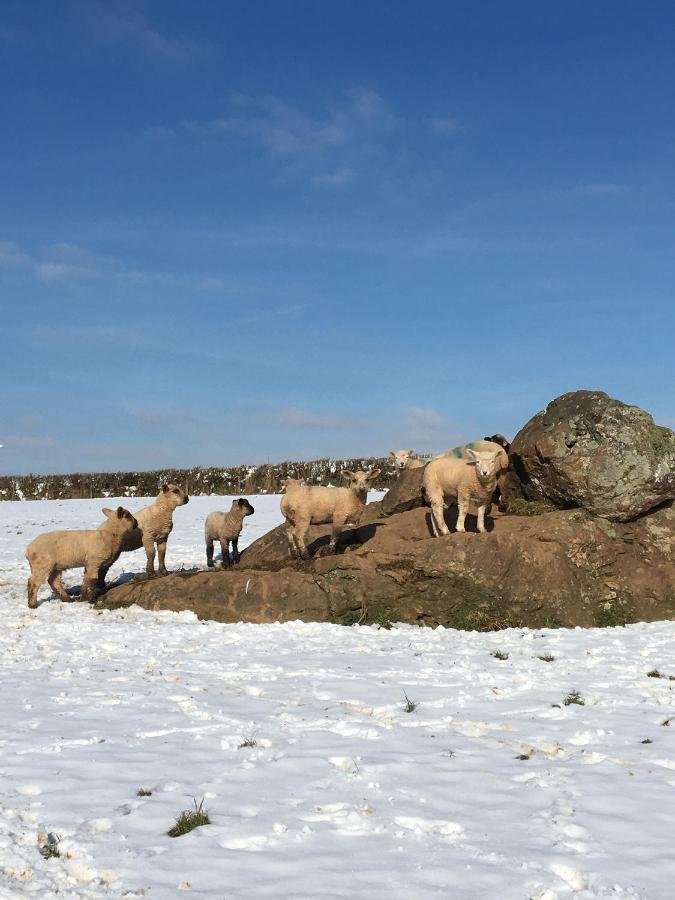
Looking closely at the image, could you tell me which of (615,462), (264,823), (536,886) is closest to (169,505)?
(615,462)

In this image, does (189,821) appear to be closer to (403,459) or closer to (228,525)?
(228,525)

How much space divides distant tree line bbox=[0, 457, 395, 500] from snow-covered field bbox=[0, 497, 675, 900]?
3365 cm

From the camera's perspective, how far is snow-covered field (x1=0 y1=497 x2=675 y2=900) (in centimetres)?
486

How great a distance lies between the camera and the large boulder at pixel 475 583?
571 inches

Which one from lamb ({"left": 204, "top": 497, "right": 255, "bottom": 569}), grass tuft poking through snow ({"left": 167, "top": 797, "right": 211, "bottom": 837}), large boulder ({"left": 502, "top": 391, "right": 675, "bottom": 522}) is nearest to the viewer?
grass tuft poking through snow ({"left": 167, "top": 797, "right": 211, "bottom": 837})

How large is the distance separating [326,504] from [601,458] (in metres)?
5.70

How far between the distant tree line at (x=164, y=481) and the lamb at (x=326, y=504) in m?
28.8

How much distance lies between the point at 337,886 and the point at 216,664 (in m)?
6.59

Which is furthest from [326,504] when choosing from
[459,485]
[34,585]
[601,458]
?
[34,585]

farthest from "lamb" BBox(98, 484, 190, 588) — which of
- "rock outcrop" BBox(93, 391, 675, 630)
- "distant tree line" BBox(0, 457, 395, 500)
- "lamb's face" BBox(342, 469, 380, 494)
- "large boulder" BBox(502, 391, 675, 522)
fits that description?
"distant tree line" BBox(0, 457, 395, 500)

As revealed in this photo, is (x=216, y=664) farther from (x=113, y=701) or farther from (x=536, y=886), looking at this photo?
(x=536, y=886)

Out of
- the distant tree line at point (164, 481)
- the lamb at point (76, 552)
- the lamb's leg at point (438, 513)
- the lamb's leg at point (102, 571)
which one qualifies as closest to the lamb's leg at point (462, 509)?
the lamb's leg at point (438, 513)

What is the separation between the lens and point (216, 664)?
11.0 meters

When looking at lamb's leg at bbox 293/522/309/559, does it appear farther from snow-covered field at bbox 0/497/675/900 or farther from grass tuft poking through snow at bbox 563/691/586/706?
grass tuft poking through snow at bbox 563/691/586/706
